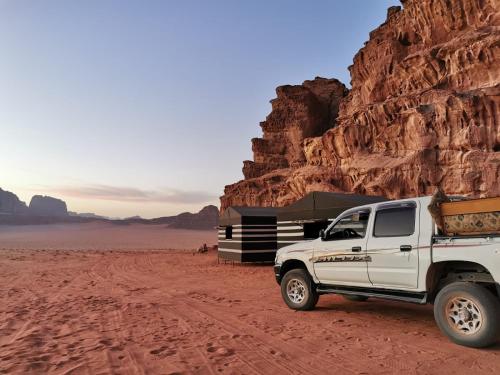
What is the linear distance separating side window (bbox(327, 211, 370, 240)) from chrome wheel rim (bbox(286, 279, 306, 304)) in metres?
1.33

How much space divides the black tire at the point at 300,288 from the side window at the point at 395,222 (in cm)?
199

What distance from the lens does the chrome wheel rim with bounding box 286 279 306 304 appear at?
8.02 m

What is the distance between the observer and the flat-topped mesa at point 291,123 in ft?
206

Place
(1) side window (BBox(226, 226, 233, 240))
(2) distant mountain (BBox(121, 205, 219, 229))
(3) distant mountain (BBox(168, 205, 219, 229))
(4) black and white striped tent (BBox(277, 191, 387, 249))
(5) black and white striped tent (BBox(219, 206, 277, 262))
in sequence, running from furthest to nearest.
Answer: (2) distant mountain (BBox(121, 205, 219, 229)), (3) distant mountain (BBox(168, 205, 219, 229)), (1) side window (BBox(226, 226, 233, 240)), (5) black and white striped tent (BBox(219, 206, 277, 262)), (4) black and white striped tent (BBox(277, 191, 387, 249))

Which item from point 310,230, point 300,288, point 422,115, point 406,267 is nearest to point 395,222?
point 406,267

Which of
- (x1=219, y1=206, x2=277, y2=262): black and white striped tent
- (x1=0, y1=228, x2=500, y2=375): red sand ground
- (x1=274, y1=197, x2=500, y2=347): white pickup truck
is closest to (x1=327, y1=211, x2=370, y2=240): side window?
(x1=274, y1=197, x2=500, y2=347): white pickup truck

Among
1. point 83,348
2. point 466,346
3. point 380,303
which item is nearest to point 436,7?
point 380,303

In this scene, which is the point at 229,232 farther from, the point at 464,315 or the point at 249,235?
the point at 464,315

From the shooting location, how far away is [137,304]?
30.0ft

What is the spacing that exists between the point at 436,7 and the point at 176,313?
137ft

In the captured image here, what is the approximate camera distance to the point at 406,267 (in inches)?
238

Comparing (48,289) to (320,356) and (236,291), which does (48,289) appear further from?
(320,356)

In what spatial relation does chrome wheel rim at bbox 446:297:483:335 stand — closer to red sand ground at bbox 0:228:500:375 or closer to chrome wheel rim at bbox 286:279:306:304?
red sand ground at bbox 0:228:500:375

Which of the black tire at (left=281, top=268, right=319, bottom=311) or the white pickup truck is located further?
the black tire at (left=281, top=268, right=319, bottom=311)
